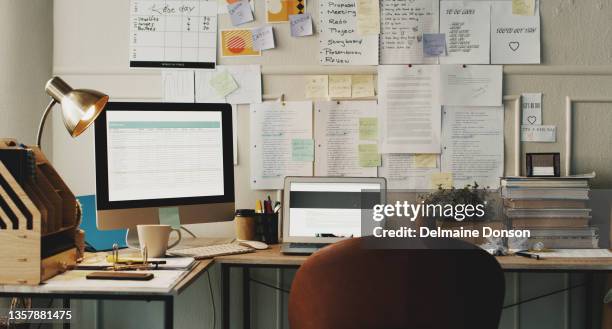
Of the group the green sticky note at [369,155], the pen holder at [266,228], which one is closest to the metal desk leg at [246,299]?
the pen holder at [266,228]

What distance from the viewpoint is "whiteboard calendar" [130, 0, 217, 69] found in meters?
2.46

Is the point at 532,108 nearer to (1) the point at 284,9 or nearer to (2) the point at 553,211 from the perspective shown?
(2) the point at 553,211

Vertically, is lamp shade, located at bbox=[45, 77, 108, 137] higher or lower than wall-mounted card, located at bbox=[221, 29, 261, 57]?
lower

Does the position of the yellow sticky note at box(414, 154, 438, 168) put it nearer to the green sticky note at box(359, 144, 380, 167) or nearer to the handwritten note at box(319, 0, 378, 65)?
the green sticky note at box(359, 144, 380, 167)

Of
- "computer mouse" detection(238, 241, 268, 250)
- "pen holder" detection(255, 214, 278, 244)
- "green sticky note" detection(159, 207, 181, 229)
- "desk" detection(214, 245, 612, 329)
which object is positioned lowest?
"desk" detection(214, 245, 612, 329)

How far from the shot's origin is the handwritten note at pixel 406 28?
94.8 inches

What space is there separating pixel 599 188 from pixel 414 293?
1.54m

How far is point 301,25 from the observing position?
95.9 inches

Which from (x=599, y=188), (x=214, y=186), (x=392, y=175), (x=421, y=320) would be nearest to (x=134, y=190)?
(x=214, y=186)

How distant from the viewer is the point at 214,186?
7.06 ft

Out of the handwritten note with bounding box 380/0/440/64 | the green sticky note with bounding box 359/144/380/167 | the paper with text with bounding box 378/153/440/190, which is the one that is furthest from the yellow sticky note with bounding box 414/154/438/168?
the handwritten note with bounding box 380/0/440/64

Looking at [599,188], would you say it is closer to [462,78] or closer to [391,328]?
[462,78]

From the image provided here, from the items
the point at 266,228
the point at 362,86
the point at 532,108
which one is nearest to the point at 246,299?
the point at 266,228

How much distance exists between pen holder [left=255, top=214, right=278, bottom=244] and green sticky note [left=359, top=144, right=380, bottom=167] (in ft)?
1.49
